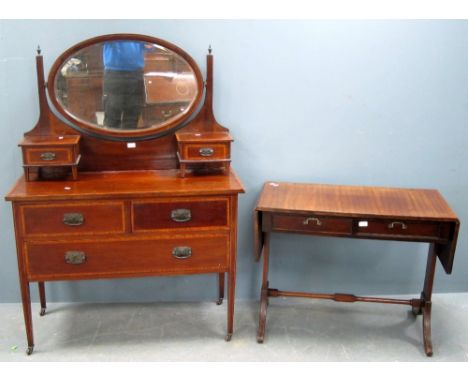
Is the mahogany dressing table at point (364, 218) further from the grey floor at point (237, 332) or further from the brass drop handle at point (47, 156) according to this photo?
the brass drop handle at point (47, 156)

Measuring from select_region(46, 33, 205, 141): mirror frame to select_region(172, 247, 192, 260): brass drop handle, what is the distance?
68 centimetres

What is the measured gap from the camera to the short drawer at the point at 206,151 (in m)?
3.06

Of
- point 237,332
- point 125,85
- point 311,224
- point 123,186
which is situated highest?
point 125,85

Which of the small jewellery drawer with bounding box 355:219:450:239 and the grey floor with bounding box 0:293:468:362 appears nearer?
the small jewellery drawer with bounding box 355:219:450:239

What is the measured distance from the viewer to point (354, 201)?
10.2 feet

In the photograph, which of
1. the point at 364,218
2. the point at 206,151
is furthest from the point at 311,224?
the point at 206,151

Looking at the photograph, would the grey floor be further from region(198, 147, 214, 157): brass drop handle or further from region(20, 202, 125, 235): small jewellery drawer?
region(198, 147, 214, 157): brass drop handle

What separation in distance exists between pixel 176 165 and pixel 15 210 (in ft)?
2.99

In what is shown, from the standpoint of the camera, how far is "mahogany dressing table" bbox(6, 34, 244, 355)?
284 cm

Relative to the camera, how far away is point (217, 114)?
10.8ft

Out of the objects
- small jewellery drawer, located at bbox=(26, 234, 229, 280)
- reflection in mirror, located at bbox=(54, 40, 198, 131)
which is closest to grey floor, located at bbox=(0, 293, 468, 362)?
small jewellery drawer, located at bbox=(26, 234, 229, 280)

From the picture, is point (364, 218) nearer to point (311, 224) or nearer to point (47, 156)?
point (311, 224)

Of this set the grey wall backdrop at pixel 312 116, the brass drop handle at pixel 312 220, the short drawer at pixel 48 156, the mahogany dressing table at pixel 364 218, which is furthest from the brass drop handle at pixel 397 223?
the short drawer at pixel 48 156

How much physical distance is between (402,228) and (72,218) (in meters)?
1.66
